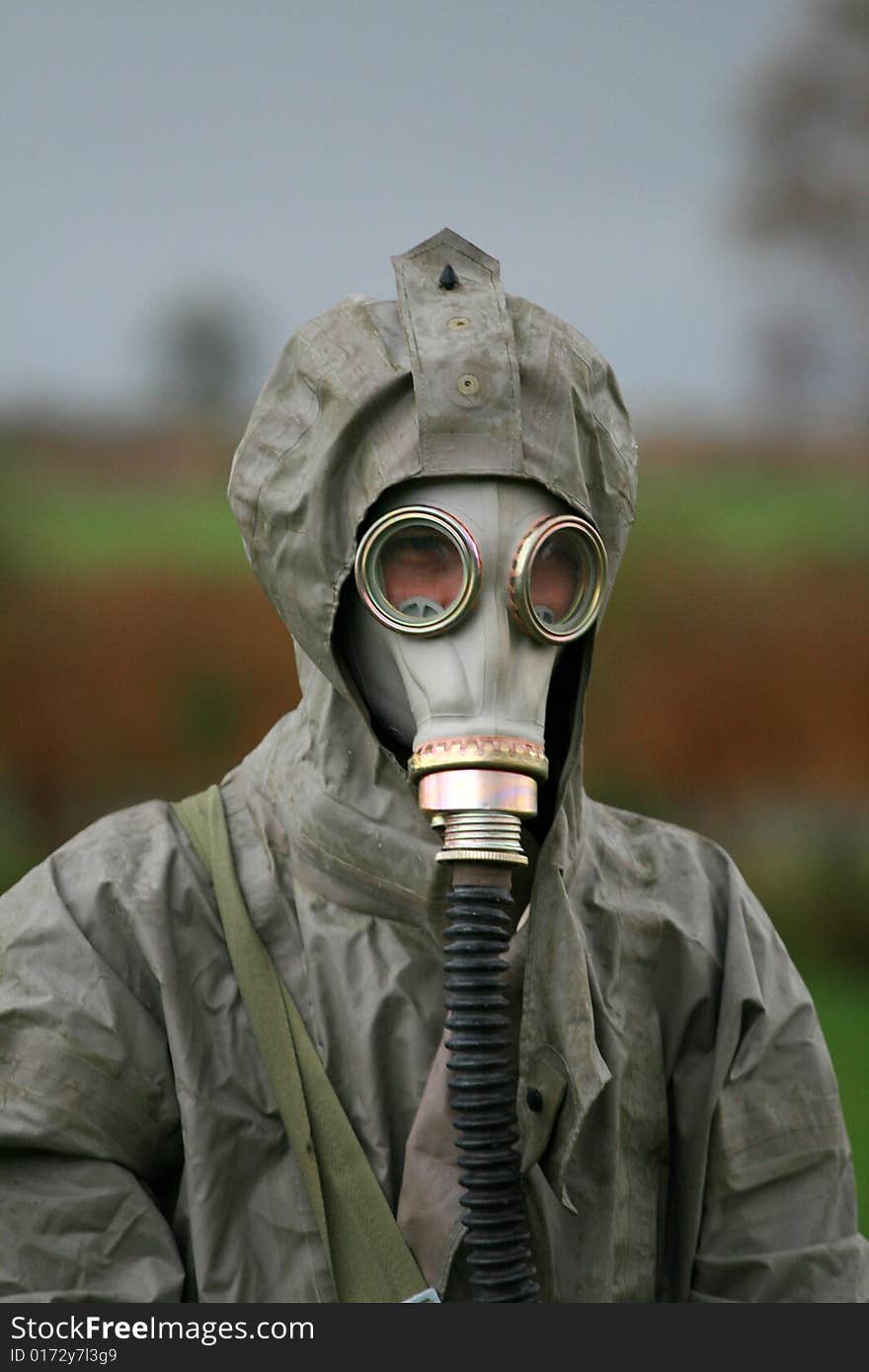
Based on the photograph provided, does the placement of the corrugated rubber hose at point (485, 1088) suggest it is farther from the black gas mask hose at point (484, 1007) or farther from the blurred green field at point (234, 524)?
the blurred green field at point (234, 524)

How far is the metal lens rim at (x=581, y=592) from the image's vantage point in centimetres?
169

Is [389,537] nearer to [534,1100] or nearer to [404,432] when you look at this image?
[404,432]

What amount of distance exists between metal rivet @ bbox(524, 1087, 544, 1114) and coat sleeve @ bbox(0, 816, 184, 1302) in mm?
280

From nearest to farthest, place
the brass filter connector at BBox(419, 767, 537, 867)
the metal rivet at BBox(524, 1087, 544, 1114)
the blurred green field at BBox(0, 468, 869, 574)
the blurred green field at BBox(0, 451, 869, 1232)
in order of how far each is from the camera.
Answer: the brass filter connector at BBox(419, 767, 537, 867), the metal rivet at BBox(524, 1087, 544, 1114), the blurred green field at BBox(0, 451, 869, 1232), the blurred green field at BBox(0, 468, 869, 574)

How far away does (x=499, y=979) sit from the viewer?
1.67 metres

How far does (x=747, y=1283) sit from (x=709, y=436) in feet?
9.28

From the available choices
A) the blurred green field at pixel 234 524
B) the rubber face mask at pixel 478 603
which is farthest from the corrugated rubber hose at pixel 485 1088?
the blurred green field at pixel 234 524

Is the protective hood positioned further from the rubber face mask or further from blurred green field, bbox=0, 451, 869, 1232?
blurred green field, bbox=0, 451, 869, 1232

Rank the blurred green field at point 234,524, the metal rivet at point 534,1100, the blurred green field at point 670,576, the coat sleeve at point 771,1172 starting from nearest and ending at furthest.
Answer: the metal rivet at point 534,1100
the coat sleeve at point 771,1172
the blurred green field at point 670,576
the blurred green field at point 234,524

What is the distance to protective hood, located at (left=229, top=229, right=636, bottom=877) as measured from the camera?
1.72m

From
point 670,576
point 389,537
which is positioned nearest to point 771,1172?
point 389,537

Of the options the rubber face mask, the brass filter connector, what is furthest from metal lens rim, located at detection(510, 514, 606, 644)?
the brass filter connector

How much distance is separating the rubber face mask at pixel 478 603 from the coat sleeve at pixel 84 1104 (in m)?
0.31

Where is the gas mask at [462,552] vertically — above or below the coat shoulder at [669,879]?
above
